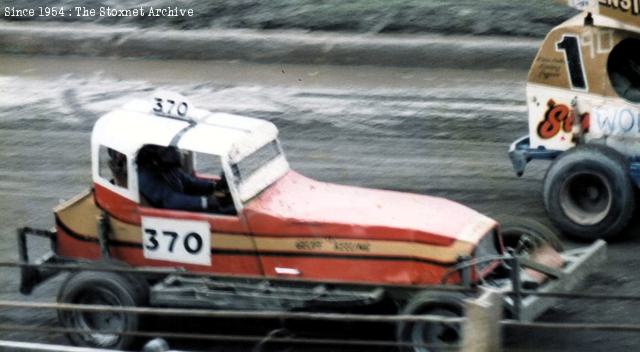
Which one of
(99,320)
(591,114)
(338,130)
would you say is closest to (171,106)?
(99,320)

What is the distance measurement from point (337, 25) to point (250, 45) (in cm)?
124

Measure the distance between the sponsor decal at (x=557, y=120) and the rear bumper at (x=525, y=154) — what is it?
0.46 ft

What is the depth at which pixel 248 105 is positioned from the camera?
622 inches

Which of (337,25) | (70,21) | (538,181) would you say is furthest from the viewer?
(70,21)

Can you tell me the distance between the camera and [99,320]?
30.1 ft

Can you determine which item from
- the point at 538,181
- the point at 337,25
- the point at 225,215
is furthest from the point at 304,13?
the point at 225,215

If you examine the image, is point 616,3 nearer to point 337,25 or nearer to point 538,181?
point 538,181

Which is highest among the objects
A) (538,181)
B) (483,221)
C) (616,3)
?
(616,3)

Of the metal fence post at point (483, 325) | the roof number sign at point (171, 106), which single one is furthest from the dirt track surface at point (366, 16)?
the metal fence post at point (483, 325)

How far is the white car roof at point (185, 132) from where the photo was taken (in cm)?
921

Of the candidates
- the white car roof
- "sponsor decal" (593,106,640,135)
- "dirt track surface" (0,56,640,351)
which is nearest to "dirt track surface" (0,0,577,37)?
"dirt track surface" (0,56,640,351)

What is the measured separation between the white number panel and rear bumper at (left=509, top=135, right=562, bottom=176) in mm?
3567

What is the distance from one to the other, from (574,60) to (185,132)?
358cm

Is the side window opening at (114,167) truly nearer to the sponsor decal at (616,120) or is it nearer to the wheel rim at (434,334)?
the wheel rim at (434,334)
